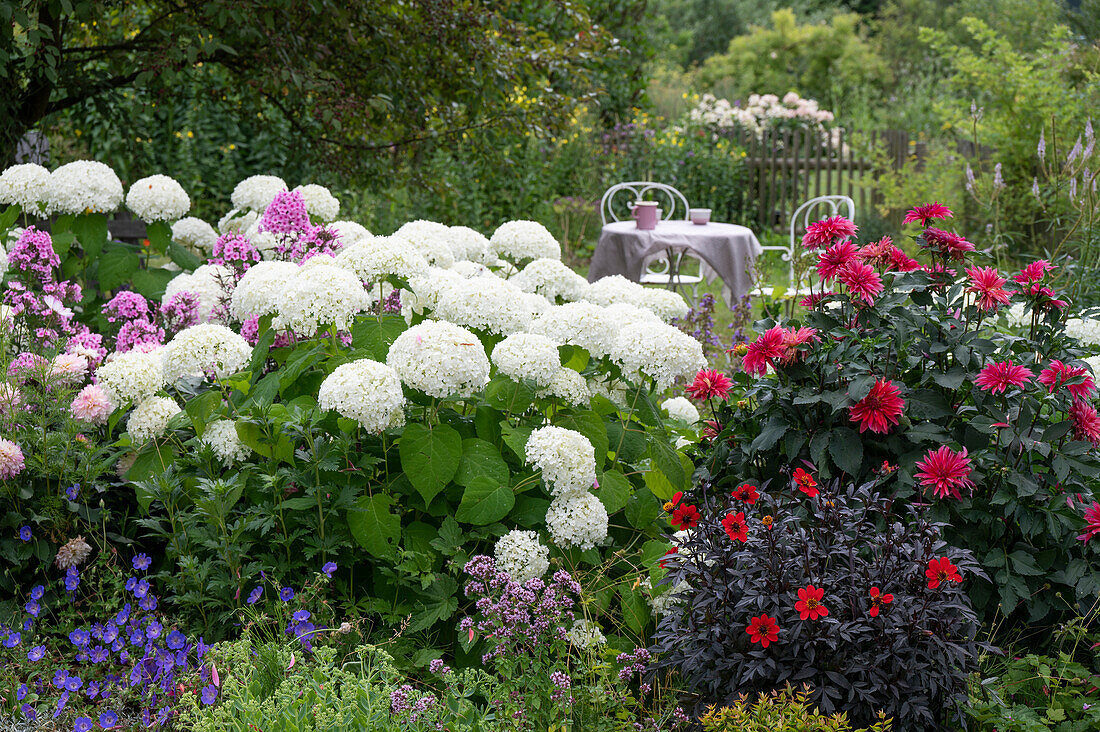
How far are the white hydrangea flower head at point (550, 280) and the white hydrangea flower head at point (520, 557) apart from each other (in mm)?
1062

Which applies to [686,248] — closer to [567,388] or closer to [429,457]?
[567,388]

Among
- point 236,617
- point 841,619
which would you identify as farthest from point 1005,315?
point 236,617

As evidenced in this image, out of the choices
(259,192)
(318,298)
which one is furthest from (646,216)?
(318,298)

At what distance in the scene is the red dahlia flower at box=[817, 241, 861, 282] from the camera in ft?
7.99

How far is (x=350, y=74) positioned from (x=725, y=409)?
3.50m

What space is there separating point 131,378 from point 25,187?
1703mm

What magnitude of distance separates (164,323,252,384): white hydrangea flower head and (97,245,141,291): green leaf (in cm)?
145

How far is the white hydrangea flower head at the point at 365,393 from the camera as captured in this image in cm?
221

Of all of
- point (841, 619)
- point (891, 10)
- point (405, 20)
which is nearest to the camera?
point (841, 619)

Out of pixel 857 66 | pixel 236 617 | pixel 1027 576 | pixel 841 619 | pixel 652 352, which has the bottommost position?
pixel 857 66

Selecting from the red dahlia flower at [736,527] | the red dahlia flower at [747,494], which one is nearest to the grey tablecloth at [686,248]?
the red dahlia flower at [747,494]

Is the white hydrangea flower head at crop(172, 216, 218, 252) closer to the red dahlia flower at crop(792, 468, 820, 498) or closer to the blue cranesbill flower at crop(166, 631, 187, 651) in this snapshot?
the blue cranesbill flower at crop(166, 631, 187, 651)

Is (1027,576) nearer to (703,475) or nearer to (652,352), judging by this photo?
(703,475)

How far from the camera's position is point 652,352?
96.3 inches
